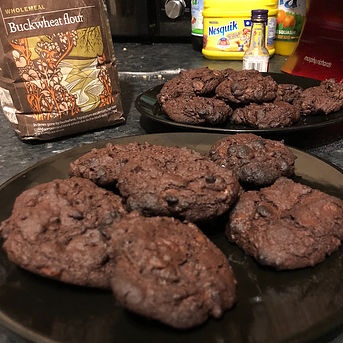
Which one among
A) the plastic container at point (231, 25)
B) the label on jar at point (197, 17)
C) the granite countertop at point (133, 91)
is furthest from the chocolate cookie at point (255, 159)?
the label on jar at point (197, 17)

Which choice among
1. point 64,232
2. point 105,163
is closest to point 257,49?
point 105,163

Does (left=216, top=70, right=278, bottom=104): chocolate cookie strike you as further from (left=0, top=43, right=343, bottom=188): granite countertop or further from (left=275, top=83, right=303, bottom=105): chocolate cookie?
(left=0, top=43, right=343, bottom=188): granite countertop

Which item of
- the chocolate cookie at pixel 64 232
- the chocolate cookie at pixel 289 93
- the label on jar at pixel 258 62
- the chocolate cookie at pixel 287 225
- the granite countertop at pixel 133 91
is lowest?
the granite countertop at pixel 133 91

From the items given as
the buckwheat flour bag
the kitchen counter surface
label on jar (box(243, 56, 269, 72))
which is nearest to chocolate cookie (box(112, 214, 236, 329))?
the kitchen counter surface

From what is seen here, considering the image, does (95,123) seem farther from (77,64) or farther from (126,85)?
(126,85)

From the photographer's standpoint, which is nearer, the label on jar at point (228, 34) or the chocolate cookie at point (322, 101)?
the chocolate cookie at point (322, 101)

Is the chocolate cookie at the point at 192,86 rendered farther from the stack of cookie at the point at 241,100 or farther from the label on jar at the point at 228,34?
the label on jar at the point at 228,34
